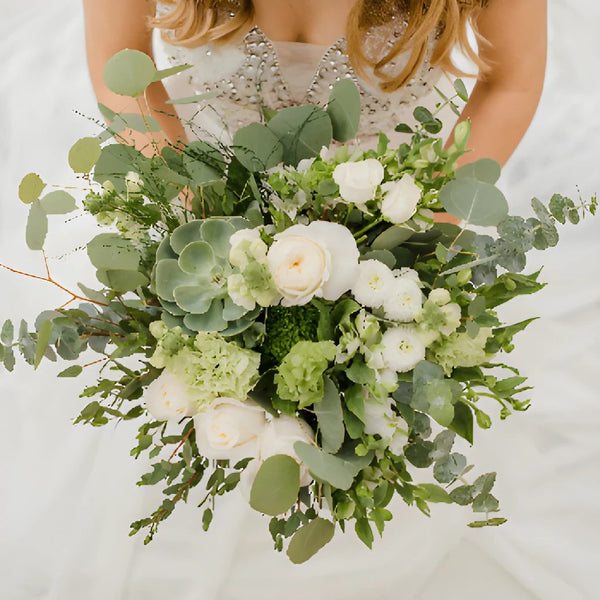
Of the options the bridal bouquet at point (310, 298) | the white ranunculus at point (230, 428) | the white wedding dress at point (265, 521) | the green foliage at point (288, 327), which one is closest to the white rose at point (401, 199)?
the bridal bouquet at point (310, 298)

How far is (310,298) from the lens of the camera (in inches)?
20.6

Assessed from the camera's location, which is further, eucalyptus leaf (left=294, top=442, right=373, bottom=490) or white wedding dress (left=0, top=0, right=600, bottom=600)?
white wedding dress (left=0, top=0, right=600, bottom=600)

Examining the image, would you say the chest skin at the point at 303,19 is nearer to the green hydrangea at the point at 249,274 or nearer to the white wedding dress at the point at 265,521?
the white wedding dress at the point at 265,521

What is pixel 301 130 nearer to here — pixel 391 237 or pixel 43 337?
pixel 391 237

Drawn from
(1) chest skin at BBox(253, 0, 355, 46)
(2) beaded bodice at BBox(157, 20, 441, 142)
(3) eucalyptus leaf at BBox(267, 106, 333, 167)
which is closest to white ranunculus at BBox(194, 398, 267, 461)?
(3) eucalyptus leaf at BBox(267, 106, 333, 167)

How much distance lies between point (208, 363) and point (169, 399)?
5 cm

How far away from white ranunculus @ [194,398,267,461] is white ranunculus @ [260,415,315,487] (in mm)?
13

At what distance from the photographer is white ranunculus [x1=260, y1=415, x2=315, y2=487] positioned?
1.77ft

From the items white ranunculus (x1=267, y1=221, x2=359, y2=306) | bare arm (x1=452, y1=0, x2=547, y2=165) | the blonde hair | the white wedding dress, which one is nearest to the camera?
white ranunculus (x1=267, y1=221, x2=359, y2=306)

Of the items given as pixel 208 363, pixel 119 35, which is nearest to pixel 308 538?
pixel 208 363

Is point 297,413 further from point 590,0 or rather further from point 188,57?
point 590,0

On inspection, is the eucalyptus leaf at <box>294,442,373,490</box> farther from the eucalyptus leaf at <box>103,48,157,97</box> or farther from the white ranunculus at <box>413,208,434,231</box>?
A: the eucalyptus leaf at <box>103,48,157,97</box>

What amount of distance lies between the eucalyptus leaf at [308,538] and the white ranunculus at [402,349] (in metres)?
0.16

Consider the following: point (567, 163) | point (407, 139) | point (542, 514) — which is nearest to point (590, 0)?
point (567, 163)
